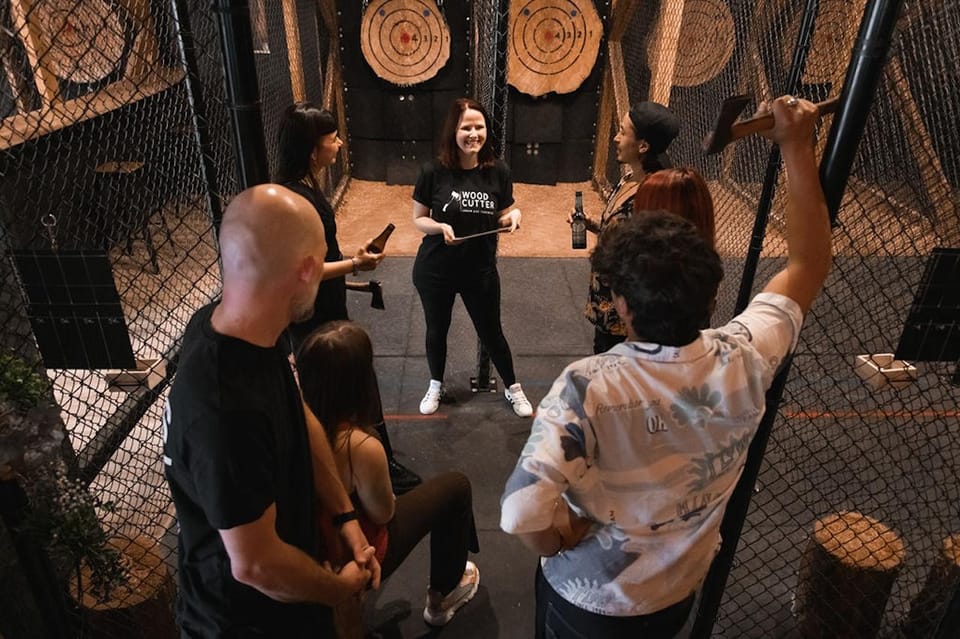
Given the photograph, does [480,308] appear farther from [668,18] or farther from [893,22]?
[668,18]

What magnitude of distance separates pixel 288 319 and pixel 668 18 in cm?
461

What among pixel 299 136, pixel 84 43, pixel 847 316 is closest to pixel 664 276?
pixel 299 136

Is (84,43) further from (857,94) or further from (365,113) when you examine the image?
(857,94)

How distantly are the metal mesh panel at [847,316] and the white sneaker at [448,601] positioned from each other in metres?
0.78

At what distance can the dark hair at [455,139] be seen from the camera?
2.42m

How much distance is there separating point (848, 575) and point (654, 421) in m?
1.22

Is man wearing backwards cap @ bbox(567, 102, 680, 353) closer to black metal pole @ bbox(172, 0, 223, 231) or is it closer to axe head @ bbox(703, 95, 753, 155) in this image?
axe head @ bbox(703, 95, 753, 155)

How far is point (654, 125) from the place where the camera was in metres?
2.01

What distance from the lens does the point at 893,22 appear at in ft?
3.53

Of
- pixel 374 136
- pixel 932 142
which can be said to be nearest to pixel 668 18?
pixel 932 142

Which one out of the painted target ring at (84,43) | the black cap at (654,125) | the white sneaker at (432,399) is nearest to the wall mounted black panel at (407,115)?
the painted target ring at (84,43)

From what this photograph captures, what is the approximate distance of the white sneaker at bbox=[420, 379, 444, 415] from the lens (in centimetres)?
296

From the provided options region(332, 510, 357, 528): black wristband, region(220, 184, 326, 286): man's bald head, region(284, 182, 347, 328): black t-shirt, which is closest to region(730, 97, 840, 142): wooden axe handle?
region(220, 184, 326, 286): man's bald head

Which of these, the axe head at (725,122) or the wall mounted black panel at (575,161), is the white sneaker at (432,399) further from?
the wall mounted black panel at (575,161)
